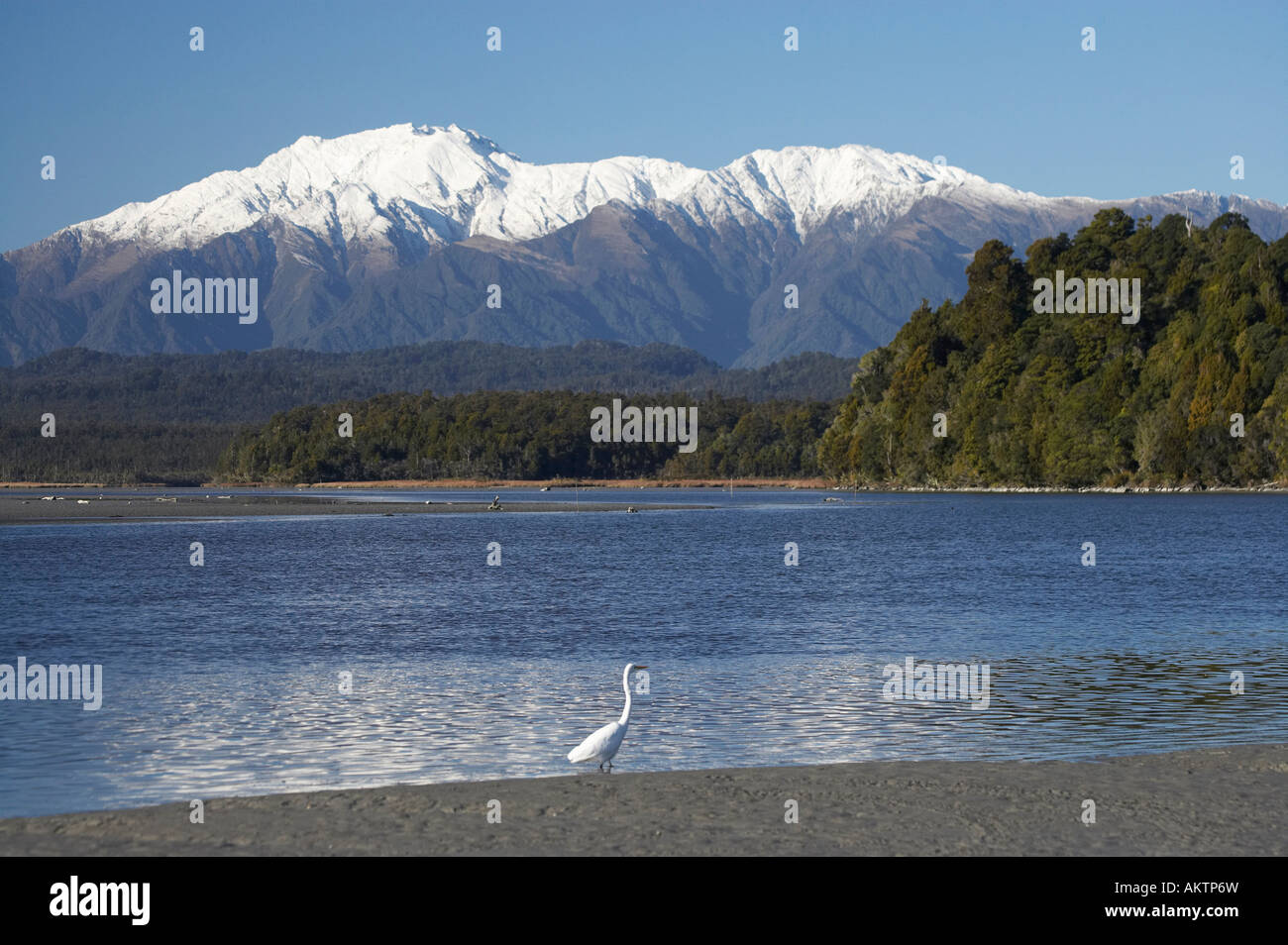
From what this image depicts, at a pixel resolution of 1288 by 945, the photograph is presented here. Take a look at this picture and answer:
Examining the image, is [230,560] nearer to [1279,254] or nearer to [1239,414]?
[1239,414]

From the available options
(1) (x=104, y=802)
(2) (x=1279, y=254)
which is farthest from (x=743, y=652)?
(2) (x=1279, y=254)

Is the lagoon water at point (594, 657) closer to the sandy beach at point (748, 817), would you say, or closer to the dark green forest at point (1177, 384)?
the sandy beach at point (748, 817)

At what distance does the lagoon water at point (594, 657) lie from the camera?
23.3 meters

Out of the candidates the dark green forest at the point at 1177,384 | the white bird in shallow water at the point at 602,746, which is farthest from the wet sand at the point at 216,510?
the white bird in shallow water at the point at 602,746

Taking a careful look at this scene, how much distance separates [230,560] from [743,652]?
49.8 meters

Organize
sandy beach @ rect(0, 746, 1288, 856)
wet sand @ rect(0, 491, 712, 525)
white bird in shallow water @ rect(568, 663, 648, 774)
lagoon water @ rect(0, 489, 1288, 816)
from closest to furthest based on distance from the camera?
sandy beach @ rect(0, 746, 1288, 856)
white bird in shallow water @ rect(568, 663, 648, 774)
lagoon water @ rect(0, 489, 1288, 816)
wet sand @ rect(0, 491, 712, 525)

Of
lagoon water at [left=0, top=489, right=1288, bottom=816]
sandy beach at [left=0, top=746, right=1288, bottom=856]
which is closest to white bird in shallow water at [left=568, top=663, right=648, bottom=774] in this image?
sandy beach at [left=0, top=746, right=1288, bottom=856]

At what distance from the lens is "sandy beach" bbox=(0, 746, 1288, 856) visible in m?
15.9

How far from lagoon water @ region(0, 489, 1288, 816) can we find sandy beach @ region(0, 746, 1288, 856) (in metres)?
2.26

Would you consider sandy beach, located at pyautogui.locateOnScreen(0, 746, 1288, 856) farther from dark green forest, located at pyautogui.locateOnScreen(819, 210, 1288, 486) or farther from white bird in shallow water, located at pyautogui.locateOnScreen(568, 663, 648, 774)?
dark green forest, located at pyautogui.locateOnScreen(819, 210, 1288, 486)

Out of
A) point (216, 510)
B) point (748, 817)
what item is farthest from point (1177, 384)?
point (748, 817)

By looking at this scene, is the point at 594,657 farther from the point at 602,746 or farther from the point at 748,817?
the point at 748,817

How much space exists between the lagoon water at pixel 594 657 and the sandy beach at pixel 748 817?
2258 mm
